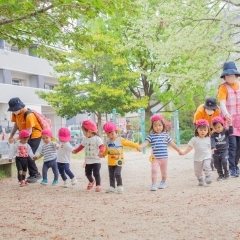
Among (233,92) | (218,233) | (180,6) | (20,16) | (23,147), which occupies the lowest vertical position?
(218,233)

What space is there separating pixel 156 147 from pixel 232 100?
5.38 feet

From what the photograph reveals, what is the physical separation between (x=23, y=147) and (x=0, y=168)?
6.57 feet

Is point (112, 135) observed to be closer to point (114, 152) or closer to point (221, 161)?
point (114, 152)

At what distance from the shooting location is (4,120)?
26.2 m

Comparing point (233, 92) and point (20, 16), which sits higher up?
point (20, 16)

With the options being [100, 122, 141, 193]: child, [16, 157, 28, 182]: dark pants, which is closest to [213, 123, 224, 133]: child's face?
[100, 122, 141, 193]: child

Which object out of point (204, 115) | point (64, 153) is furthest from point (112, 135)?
point (204, 115)

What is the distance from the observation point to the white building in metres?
27.0

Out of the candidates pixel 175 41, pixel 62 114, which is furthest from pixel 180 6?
pixel 62 114

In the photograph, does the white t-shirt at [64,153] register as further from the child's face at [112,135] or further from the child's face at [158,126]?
the child's face at [158,126]

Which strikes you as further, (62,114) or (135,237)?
(62,114)

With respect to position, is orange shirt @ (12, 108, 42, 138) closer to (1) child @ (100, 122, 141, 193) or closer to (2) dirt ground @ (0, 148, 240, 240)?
(2) dirt ground @ (0, 148, 240, 240)

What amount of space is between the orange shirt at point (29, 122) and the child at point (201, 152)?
9.76ft

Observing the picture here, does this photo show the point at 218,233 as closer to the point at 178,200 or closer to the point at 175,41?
the point at 178,200
